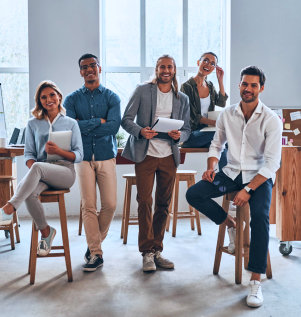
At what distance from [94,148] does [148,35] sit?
2.89 metres

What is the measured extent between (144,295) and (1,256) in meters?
1.46

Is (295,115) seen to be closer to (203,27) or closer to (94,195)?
(203,27)

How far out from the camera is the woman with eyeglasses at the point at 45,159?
2.58m

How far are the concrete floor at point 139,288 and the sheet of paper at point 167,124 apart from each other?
3.27 feet

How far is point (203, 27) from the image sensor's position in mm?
5395

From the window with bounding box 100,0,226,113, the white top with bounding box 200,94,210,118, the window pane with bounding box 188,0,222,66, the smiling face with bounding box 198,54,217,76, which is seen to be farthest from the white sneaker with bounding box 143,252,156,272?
the window pane with bounding box 188,0,222,66

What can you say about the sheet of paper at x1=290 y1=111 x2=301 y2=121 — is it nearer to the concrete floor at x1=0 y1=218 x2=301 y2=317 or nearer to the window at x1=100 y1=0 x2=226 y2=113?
the concrete floor at x1=0 y1=218 x2=301 y2=317

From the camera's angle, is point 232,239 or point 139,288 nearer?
point 139,288

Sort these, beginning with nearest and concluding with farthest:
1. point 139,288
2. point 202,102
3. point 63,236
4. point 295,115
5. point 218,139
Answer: point 139,288 < point 63,236 < point 218,139 < point 202,102 < point 295,115

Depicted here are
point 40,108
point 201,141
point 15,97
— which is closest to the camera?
point 40,108

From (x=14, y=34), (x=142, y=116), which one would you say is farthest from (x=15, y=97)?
(x=142, y=116)

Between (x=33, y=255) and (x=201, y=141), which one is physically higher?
(x=201, y=141)

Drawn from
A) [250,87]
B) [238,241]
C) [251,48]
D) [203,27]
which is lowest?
[238,241]

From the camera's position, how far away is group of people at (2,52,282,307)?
258cm
